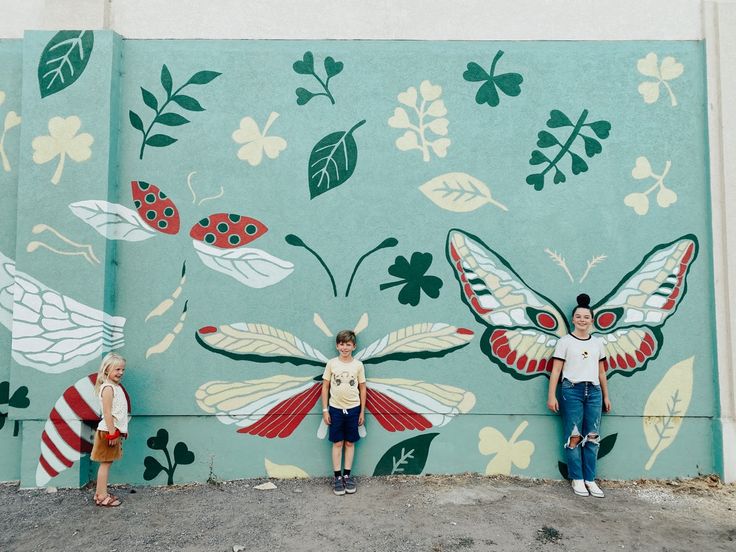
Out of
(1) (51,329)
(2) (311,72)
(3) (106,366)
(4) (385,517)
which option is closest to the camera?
(4) (385,517)

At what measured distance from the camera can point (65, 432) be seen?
4.36 m

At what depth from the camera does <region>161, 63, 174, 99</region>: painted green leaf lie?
4695 millimetres

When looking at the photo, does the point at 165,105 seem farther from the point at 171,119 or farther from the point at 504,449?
the point at 504,449

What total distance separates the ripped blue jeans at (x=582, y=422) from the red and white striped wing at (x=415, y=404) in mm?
834

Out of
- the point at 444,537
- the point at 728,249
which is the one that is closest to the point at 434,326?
the point at 444,537

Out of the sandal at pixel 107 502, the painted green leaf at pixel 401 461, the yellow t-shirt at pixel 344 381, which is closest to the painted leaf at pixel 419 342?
the yellow t-shirt at pixel 344 381

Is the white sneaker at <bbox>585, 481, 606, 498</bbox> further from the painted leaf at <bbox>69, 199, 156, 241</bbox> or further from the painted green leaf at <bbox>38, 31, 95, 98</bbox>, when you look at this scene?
the painted green leaf at <bbox>38, 31, 95, 98</bbox>

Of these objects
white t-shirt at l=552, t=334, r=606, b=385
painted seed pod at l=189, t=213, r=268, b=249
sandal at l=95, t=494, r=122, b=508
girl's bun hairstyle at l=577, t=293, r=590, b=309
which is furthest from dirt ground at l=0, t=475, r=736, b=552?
painted seed pod at l=189, t=213, r=268, b=249

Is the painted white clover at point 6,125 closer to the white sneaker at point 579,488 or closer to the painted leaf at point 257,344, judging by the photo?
the painted leaf at point 257,344

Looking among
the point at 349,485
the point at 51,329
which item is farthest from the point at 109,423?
the point at 349,485

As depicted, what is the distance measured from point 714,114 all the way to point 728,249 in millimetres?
1283

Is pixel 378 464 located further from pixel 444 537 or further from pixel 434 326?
pixel 434 326

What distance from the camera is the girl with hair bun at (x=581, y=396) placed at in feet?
14.5

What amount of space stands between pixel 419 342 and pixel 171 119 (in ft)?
10.2
